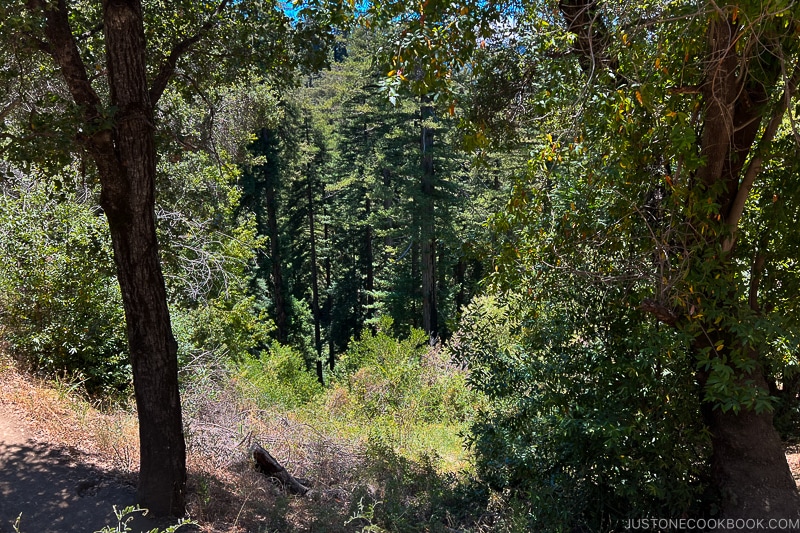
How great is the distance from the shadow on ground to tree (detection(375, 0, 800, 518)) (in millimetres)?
4242

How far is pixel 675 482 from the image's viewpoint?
505 centimetres

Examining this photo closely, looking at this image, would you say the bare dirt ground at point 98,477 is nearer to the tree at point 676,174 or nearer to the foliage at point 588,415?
the foliage at point 588,415

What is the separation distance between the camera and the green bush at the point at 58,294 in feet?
26.9

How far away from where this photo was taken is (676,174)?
434 cm

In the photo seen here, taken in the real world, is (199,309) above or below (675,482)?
above

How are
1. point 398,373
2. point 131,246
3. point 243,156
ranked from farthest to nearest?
point 243,156 → point 398,373 → point 131,246

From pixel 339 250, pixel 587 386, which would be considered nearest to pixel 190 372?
pixel 587 386

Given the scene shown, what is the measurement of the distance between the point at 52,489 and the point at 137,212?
278 centimetres

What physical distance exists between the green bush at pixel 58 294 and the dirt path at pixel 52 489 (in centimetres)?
204

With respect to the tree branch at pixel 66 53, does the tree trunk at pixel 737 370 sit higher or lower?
lower

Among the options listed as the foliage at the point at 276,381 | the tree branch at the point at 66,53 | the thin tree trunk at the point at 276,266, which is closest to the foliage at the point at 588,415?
the tree branch at the point at 66,53

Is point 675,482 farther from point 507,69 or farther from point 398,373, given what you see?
point 398,373

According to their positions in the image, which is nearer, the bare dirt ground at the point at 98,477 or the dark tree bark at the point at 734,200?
the dark tree bark at the point at 734,200

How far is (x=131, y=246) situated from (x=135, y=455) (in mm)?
2733
